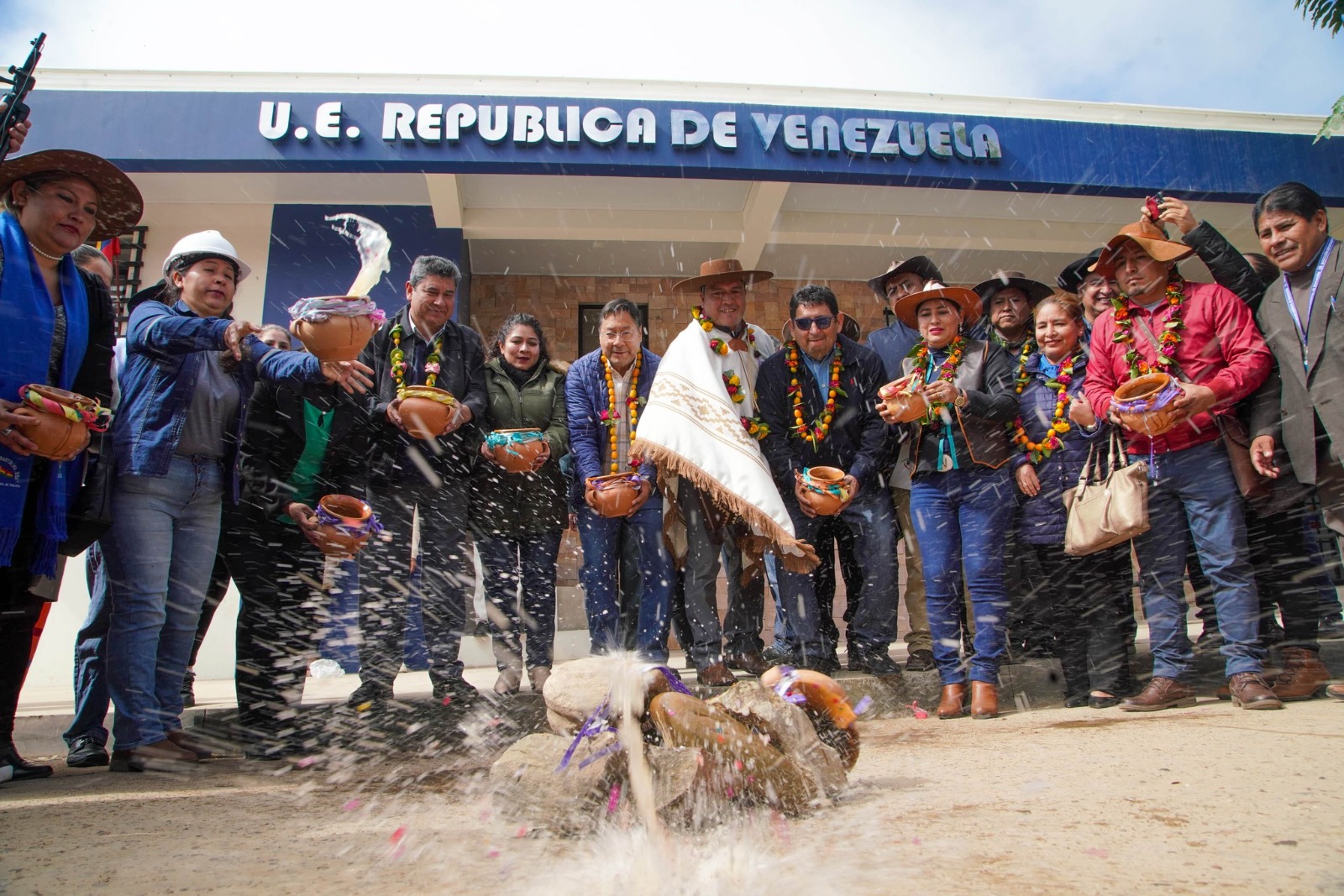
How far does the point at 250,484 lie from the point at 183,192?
5309 millimetres

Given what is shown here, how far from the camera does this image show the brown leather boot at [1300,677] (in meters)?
3.47

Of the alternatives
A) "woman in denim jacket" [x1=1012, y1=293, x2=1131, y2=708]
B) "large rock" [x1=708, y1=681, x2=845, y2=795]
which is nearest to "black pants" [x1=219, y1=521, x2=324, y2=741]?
"large rock" [x1=708, y1=681, x2=845, y2=795]

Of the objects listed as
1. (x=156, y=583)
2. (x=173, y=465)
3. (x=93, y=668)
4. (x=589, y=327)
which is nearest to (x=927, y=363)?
(x=173, y=465)

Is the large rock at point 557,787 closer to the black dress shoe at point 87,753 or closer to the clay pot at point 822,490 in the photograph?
the clay pot at point 822,490

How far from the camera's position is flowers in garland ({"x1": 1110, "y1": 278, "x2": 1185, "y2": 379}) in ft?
12.1

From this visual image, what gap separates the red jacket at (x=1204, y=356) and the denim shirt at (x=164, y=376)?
3.46 meters

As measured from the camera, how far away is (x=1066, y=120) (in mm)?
7426

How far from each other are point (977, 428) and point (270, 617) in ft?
10.7

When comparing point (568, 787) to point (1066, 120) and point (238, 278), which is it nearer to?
point (238, 278)

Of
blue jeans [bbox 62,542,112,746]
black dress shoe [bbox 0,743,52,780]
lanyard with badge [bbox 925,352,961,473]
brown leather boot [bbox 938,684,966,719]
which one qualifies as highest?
lanyard with badge [bbox 925,352,961,473]

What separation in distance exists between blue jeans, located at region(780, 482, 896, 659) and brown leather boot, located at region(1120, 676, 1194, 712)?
1066mm

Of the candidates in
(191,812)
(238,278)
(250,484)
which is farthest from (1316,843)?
(238,278)

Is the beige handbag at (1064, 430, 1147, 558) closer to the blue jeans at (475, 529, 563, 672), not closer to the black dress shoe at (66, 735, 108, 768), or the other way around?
the blue jeans at (475, 529, 563, 672)

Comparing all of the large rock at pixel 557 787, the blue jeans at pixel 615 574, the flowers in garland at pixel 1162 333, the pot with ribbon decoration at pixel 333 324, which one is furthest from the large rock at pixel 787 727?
the flowers in garland at pixel 1162 333
